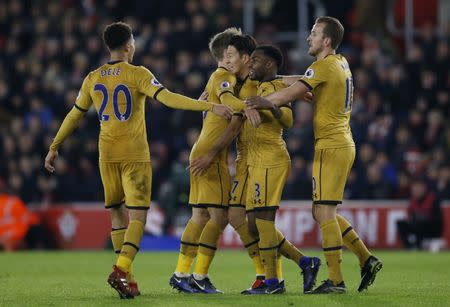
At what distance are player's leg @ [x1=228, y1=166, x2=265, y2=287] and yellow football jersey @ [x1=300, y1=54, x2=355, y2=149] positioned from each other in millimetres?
928

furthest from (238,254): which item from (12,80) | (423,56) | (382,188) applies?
(12,80)

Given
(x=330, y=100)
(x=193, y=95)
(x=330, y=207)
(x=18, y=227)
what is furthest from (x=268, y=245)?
(x=193, y=95)

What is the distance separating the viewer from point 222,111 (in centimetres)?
1095

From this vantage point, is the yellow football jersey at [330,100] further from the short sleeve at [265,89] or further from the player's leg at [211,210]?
the player's leg at [211,210]

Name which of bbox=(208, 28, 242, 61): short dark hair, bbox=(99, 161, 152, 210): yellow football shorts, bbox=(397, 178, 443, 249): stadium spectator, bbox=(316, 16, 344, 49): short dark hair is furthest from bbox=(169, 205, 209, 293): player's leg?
bbox=(397, 178, 443, 249): stadium spectator

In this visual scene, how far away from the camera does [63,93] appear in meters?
24.9

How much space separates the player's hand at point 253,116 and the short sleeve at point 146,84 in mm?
888

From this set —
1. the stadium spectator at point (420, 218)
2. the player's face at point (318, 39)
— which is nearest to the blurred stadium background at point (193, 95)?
the stadium spectator at point (420, 218)

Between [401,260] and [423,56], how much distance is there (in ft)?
21.0

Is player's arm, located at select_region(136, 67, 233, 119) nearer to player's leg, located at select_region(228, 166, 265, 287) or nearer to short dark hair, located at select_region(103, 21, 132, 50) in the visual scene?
short dark hair, located at select_region(103, 21, 132, 50)

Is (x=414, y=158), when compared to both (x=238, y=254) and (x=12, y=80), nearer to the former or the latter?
(x=238, y=254)

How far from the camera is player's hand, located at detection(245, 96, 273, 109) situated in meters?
11.0

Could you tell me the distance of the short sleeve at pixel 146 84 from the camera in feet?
36.9

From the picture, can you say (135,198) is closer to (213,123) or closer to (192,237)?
(192,237)
